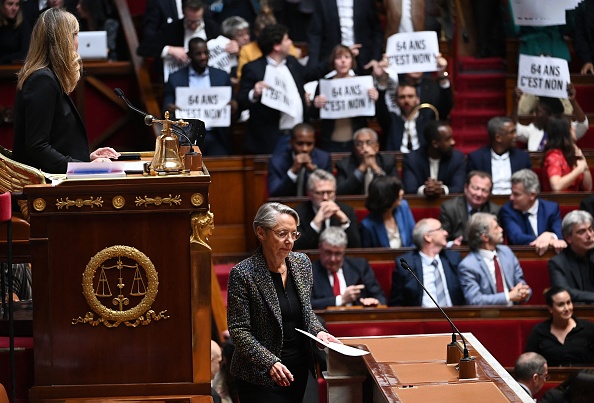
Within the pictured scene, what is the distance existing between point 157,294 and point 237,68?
5.23 meters

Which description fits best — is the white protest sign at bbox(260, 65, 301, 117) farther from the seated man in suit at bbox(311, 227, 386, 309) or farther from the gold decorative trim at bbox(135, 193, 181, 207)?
the gold decorative trim at bbox(135, 193, 181, 207)

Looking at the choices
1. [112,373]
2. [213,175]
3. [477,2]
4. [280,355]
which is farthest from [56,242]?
[477,2]

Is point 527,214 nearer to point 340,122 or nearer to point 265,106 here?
point 340,122

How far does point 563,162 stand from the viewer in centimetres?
751

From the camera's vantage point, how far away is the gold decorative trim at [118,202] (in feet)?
10.2

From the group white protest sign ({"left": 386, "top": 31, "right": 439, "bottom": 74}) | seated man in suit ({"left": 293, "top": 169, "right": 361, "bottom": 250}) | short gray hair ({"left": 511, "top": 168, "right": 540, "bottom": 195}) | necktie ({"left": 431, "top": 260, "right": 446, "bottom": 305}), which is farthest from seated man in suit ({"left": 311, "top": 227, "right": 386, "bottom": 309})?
white protest sign ({"left": 386, "top": 31, "right": 439, "bottom": 74})

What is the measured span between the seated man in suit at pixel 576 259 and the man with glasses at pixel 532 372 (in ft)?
3.30

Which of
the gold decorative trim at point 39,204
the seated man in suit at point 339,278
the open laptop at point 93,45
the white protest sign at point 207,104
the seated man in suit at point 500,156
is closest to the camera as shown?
the gold decorative trim at point 39,204

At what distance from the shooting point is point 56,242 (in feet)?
10.3

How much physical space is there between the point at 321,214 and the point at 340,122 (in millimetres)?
1441

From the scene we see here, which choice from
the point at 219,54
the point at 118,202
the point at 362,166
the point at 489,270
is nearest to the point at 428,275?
the point at 489,270

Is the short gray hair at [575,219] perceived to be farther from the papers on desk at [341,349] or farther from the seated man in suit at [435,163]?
the papers on desk at [341,349]

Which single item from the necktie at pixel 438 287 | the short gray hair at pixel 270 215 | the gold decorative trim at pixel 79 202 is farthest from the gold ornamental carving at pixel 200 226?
the necktie at pixel 438 287

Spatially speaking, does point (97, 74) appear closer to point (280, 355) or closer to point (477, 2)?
point (477, 2)
